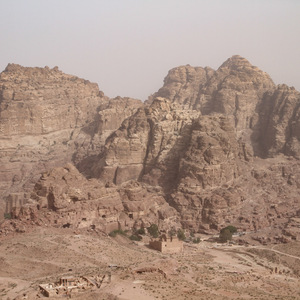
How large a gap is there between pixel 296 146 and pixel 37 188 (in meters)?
55.6

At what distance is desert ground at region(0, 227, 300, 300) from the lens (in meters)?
44.6

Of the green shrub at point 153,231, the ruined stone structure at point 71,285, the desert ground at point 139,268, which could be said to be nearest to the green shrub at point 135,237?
the desert ground at point 139,268

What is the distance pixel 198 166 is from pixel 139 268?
4096cm

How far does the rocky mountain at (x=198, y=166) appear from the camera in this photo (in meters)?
84.8

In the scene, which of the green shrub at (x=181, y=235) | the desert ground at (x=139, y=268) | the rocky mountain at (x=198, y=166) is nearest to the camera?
the desert ground at (x=139, y=268)

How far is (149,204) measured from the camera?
3319 inches

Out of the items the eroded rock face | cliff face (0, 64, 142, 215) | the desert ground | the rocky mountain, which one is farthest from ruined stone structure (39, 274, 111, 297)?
cliff face (0, 64, 142, 215)

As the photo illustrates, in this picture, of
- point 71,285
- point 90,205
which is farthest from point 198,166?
point 71,285

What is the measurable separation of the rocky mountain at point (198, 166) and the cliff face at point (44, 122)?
162 centimetres

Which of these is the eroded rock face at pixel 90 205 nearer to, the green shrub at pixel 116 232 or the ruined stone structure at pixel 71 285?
the green shrub at pixel 116 232

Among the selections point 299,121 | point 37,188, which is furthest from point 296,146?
point 37,188

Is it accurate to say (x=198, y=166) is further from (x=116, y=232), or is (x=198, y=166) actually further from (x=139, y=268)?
(x=139, y=268)

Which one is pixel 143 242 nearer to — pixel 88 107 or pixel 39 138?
pixel 39 138

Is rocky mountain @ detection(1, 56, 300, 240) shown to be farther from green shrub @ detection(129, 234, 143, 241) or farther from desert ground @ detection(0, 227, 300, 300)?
desert ground @ detection(0, 227, 300, 300)
